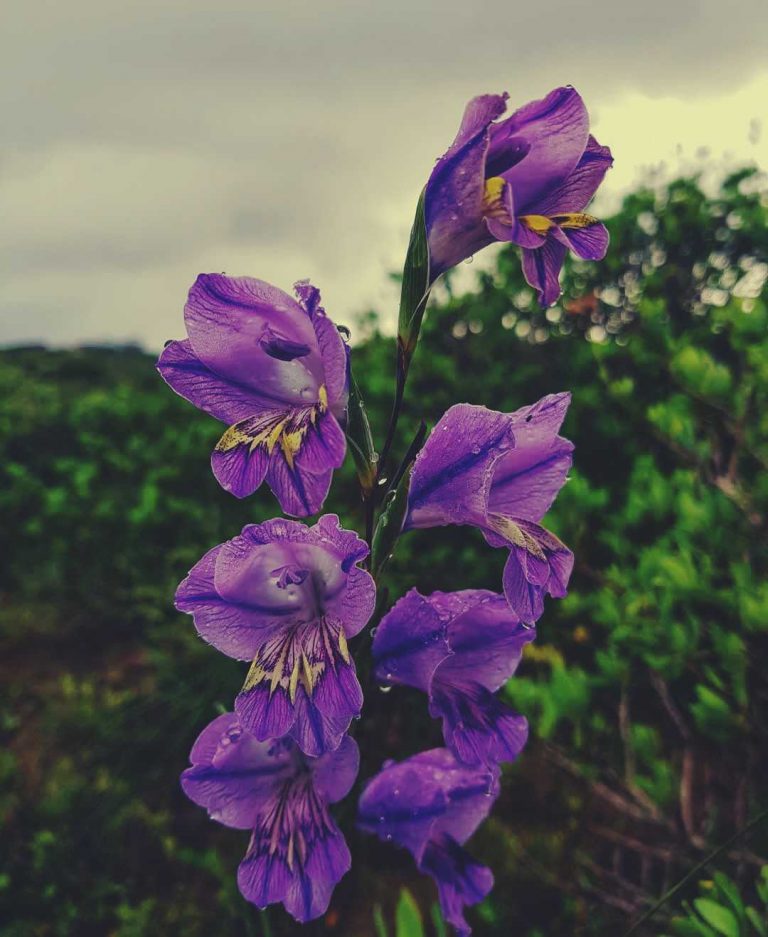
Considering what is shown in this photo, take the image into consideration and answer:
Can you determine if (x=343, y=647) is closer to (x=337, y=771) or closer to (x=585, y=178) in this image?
(x=337, y=771)

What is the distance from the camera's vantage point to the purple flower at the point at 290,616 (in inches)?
39.2

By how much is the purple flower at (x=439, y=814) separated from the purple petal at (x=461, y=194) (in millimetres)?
860

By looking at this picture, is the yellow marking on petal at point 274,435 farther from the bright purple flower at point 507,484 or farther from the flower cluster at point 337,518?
the bright purple flower at point 507,484

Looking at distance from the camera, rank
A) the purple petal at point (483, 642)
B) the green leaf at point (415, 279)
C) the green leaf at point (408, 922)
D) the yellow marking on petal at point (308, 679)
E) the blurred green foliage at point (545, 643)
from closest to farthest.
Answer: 1. the yellow marking on petal at point (308, 679)
2. the green leaf at point (415, 279)
3. the purple petal at point (483, 642)
4. the green leaf at point (408, 922)
5. the blurred green foliage at point (545, 643)

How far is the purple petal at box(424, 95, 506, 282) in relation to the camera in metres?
1.03

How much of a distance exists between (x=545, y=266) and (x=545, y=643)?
2.15m

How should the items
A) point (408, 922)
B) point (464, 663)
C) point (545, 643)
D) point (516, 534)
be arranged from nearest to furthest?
point (516, 534)
point (464, 663)
point (408, 922)
point (545, 643)

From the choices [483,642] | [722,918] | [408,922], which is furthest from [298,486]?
[408,922]

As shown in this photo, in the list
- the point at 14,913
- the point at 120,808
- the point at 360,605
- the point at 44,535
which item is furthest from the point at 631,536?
the point at 44,535

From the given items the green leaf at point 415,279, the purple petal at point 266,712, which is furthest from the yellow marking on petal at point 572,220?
the purple petal at point 266,712

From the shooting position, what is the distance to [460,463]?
42.8 inches

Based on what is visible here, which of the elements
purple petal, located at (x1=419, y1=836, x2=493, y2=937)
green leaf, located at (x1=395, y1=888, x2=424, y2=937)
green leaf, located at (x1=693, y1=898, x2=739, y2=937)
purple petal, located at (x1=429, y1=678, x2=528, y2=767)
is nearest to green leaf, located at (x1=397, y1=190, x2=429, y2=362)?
purple petal, located at (x1=429, y1=678, x2=528, y2=767)

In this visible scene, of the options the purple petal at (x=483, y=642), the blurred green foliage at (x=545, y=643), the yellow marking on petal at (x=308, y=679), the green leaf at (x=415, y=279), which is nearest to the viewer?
the yellow marking on petal at (x=308, y=679)

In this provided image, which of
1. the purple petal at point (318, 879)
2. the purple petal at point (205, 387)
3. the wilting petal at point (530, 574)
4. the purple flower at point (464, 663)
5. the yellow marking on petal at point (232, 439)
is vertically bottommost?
the purple petal at point (318, 879)
